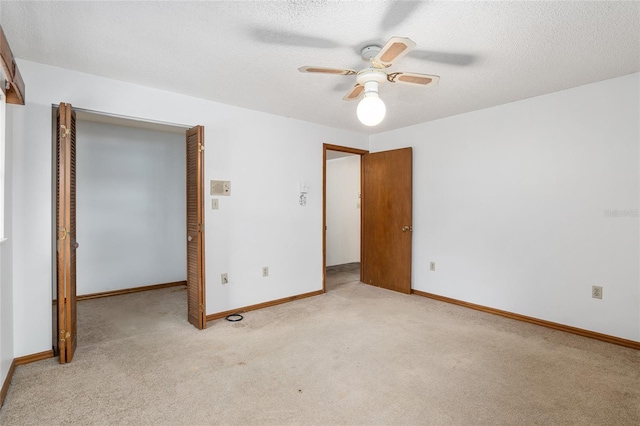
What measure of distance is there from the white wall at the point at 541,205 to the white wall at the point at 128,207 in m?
3.62

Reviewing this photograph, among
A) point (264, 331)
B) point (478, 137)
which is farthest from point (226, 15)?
point (478, 137)

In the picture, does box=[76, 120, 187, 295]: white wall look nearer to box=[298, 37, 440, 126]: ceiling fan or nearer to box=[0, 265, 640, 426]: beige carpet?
box=[0, 265, 640, 426]: beige carpet

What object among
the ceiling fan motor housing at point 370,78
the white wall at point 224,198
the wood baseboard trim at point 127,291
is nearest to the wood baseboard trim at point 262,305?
the white wall at point 224,198

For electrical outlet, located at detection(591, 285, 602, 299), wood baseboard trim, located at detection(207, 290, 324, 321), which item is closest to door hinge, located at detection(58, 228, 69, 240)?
wood baseboard trim, located at detection(207, 290, 324, 321)

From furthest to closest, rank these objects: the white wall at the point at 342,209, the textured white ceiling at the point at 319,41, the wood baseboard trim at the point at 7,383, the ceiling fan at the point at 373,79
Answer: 1. the white wall at the point at 342,209
2. the ceiling fan at the point at 373,79
3. the wood baseboard trim at the point at 7,383
4. the textured white ceiling at the point at 319,41

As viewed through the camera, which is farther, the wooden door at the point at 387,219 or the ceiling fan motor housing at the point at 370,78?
the wooden door at the point at 387,219

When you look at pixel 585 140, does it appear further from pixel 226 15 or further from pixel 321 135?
pixel 226 15

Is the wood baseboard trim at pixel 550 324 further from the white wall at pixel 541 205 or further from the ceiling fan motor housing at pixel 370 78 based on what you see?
the ceiling fan motor housing at pixel 370 78

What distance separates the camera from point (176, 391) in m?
2.17

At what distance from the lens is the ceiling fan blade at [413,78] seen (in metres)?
2.14

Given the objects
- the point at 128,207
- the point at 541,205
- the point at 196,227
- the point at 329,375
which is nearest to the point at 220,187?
the point at 196,227

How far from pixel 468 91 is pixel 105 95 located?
130 inches

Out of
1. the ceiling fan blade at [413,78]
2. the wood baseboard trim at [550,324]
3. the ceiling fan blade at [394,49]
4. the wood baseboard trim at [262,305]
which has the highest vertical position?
the ceiling fan blade at [413,78]

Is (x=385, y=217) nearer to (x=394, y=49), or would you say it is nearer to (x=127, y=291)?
(x=394, y=49)
